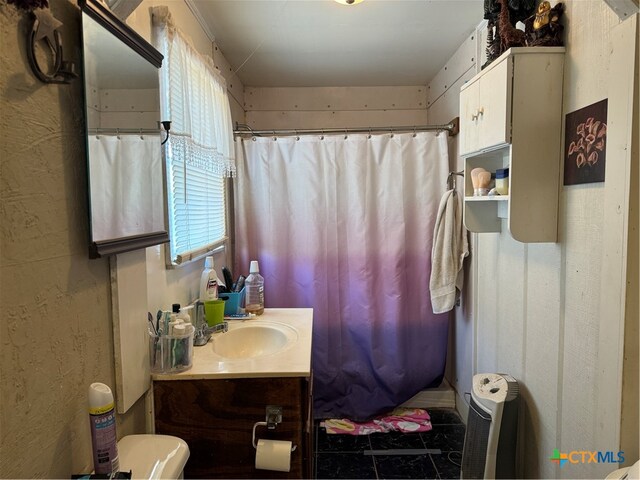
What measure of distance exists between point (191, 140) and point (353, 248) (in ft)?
4.02

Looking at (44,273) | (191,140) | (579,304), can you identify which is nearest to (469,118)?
(579,304)

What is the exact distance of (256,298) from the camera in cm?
203

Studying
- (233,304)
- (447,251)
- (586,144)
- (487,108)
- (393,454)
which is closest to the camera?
(586,144)

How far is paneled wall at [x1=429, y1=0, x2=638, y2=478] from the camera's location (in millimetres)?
1034

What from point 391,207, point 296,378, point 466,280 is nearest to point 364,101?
point 391,207

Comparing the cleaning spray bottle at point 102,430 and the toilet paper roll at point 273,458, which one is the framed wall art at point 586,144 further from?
the cleaning spray bottle at point 102,430

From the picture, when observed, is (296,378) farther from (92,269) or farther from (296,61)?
(296,61)

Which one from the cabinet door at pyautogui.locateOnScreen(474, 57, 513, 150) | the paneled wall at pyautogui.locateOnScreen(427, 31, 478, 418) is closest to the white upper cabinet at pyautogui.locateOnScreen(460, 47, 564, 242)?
the cabinet door at pyautogui.locateOnScreen(474, 57, 513, 150)

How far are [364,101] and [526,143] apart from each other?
1919mm

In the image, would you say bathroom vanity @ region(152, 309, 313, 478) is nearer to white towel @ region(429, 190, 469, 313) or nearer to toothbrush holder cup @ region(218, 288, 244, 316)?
toothbrush holder cup @ region(218, 288, 244, 316)

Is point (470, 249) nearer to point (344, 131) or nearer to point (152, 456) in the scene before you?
point (344, 131)

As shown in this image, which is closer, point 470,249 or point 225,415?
point 225,415

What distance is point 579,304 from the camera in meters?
1.22

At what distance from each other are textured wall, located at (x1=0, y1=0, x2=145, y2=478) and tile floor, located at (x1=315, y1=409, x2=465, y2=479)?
1487 mm
